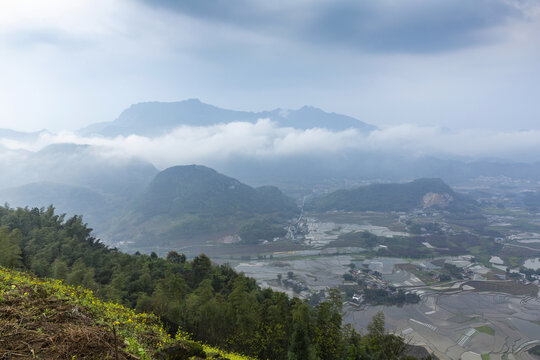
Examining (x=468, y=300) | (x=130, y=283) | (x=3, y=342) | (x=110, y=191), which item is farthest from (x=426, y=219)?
(x=110, y=191)

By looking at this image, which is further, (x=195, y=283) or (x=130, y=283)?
(x=195, y=283)

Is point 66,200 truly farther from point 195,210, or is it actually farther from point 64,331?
point 64,331

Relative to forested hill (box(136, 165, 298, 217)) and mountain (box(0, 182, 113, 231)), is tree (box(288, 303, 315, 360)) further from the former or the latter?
mountain (box(0, 182, 113, 231))

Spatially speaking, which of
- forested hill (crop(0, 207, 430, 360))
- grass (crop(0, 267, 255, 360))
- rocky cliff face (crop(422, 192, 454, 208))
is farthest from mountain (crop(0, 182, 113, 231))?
rocky cliff face (crop(422, 192, 454, 208))

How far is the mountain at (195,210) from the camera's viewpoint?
361 ft

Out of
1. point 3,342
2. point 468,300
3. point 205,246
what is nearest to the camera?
point 3,342

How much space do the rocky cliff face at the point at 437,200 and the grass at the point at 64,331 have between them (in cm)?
15921

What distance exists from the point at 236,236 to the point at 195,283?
71.3 meters

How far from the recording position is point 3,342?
4.45m

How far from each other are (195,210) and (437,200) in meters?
125

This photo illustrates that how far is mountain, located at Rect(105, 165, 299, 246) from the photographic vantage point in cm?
10994

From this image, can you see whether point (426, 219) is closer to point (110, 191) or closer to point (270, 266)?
point (270, 266)

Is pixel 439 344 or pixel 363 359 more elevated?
pixel 363 359

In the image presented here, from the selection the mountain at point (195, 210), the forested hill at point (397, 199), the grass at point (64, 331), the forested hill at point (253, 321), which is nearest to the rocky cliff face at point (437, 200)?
the forested hill at point (397, 199)
